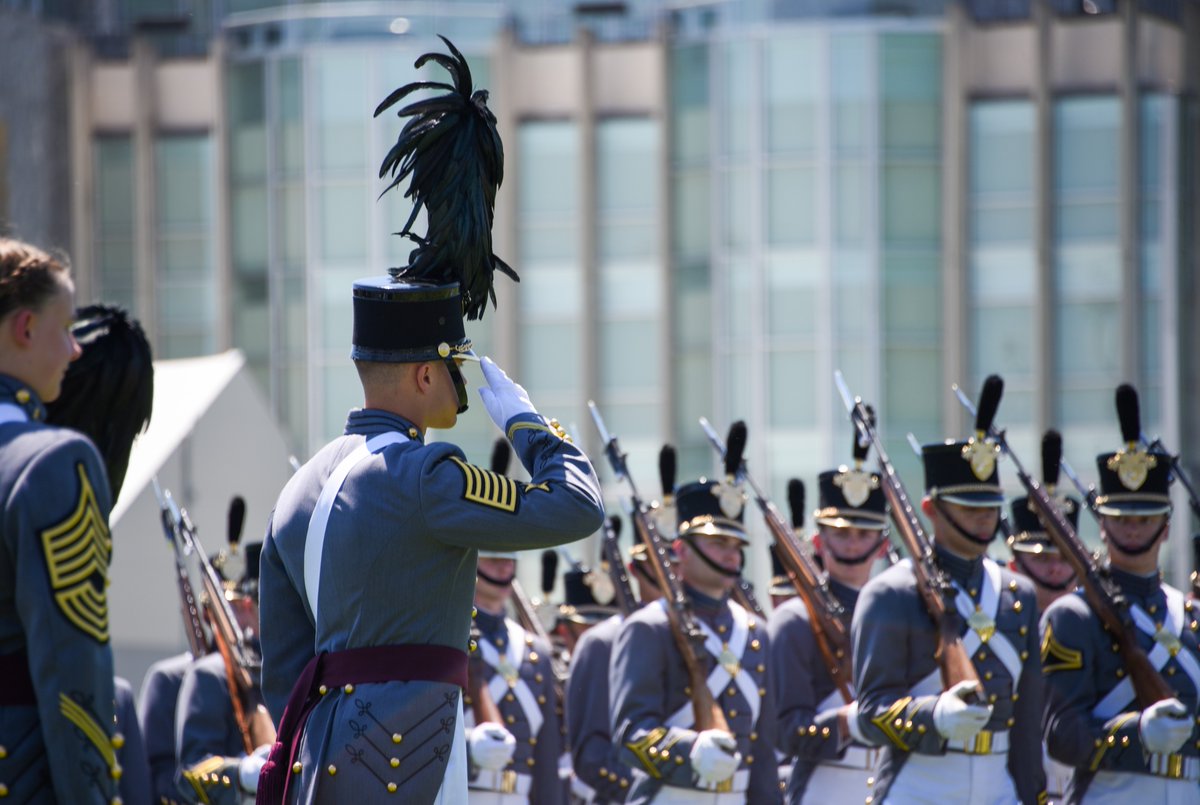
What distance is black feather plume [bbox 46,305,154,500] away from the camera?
5.00 m

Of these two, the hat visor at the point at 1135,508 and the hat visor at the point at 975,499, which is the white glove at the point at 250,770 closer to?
the hat visor at the point at 975,499

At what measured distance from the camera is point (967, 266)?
22.5m

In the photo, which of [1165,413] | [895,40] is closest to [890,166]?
[895,40]

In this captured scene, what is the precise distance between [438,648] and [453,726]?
18cm

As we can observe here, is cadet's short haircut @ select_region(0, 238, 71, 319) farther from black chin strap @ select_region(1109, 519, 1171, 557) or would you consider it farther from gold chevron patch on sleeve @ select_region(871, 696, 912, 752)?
black chin strap @ select_region(1109, 519, 1171, 557)

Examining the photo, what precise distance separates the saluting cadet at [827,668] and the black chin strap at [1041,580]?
0.81 m

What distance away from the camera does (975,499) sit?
7.18m

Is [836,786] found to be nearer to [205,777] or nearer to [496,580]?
[496,580]

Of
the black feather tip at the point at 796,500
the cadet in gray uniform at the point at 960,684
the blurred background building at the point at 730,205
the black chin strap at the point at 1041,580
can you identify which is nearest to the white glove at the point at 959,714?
the cadet in gray uniform at the point at 960,684

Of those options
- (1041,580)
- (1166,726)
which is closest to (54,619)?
(1166,726)

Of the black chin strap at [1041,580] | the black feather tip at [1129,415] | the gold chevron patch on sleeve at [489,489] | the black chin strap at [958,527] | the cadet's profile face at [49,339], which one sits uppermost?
the cadet's profile face at [49,339]

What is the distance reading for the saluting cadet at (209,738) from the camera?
308 inches

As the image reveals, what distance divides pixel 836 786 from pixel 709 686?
0.86m

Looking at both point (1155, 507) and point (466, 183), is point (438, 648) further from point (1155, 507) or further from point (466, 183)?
point (1155, 507)
